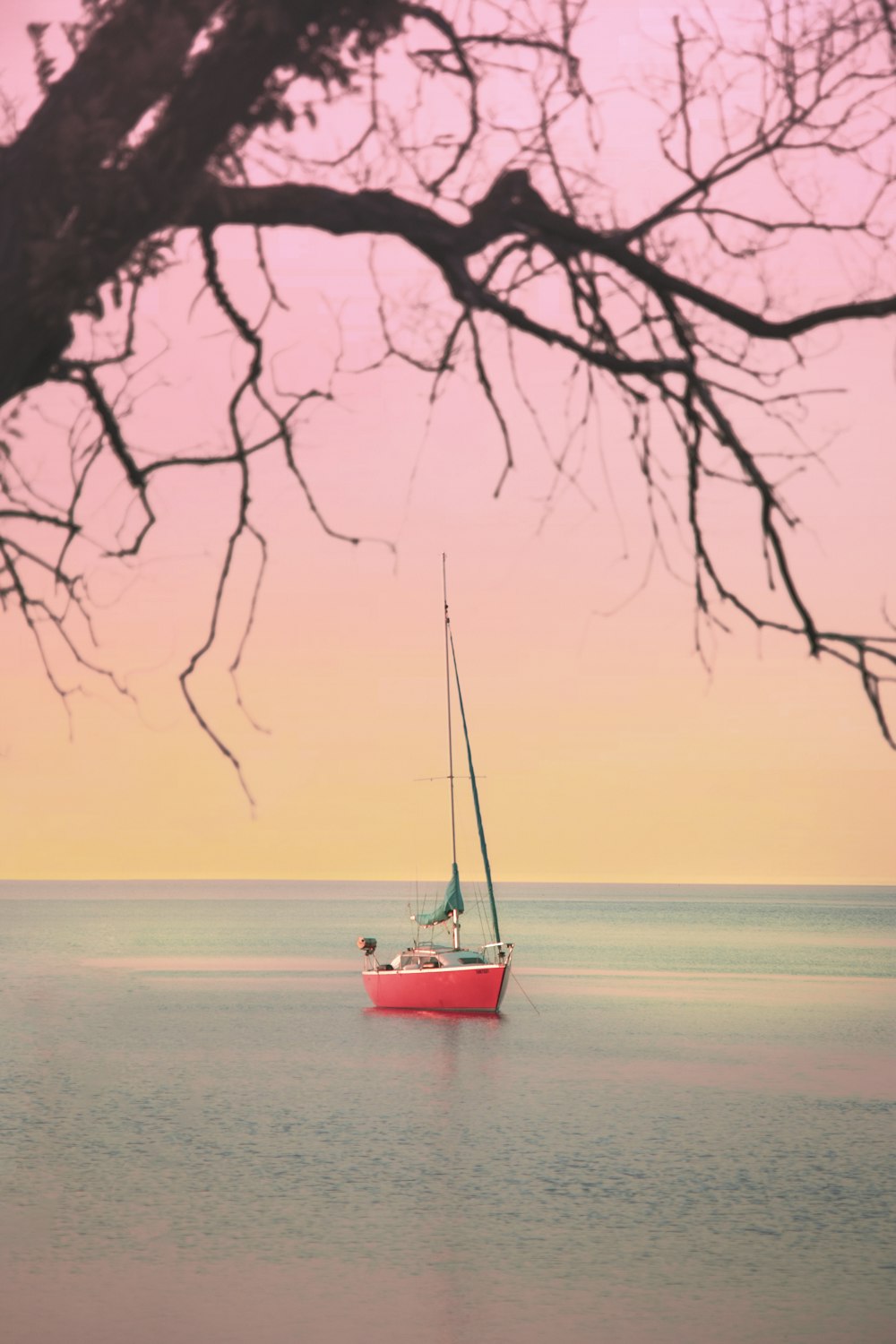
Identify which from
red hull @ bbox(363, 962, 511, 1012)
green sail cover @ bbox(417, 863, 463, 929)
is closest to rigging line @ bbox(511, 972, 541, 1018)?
red hull @ bbox(363, 962, 511, 1012)

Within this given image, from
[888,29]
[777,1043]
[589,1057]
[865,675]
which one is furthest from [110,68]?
[777,1043]

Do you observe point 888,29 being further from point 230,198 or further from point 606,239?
point 230,198

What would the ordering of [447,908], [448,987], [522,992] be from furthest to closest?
[522,992] → [448,987] → [447,908]

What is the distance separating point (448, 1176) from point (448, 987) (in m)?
30.6

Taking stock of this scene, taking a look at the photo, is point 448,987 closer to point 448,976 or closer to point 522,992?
point 448,976

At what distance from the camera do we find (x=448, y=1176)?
3734 cm

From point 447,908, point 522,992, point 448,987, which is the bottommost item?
point 522,992

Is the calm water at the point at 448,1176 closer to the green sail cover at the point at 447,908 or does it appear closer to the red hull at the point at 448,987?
the red hull at the point at 448,987

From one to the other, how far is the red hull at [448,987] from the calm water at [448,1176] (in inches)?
76.4

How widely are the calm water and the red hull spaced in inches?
76.4

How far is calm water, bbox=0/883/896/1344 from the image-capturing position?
25.3 m

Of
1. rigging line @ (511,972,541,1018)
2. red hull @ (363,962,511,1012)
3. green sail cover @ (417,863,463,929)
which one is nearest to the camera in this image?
green sail cover @ (417,863,463,929)

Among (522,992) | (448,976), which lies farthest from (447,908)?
(522,992)

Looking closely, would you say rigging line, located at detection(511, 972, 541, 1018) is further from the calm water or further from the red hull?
the red hull
